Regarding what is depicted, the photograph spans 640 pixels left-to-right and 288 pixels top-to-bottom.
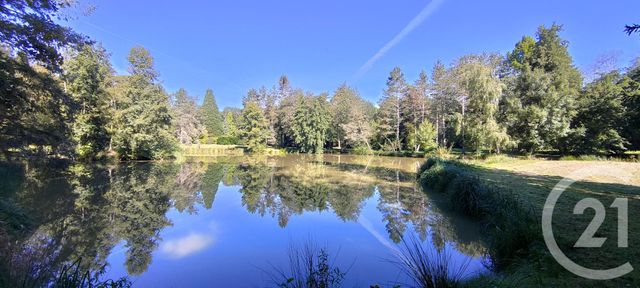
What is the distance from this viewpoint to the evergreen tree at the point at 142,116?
22.4 m

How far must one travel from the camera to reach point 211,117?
57.8 m

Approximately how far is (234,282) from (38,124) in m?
6.67

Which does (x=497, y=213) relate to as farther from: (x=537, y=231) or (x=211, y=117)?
(x=211, y=117)

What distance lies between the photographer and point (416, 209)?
930 cm

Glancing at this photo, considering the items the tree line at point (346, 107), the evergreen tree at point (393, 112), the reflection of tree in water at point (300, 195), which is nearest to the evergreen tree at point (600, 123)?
the tree line at point (346, 107)

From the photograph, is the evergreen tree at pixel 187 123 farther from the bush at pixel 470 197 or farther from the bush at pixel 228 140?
the bush at pixel 470 197

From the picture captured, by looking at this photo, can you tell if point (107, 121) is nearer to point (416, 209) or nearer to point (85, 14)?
point (85, 14)

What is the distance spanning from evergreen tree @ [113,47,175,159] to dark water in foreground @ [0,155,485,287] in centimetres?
884

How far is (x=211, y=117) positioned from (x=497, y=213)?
57.6 meters

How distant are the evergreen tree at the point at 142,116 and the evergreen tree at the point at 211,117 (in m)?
30.5

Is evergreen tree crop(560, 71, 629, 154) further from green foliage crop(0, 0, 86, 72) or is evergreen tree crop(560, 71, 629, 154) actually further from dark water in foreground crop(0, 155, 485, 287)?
green foliage crop(0, 0, 86, 72)

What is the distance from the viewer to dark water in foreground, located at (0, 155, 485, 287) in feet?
17.1

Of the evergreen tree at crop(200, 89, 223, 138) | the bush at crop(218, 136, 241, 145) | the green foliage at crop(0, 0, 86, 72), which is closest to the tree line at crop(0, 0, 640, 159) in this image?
the green foliage at crop(0, 0, 86, 72)

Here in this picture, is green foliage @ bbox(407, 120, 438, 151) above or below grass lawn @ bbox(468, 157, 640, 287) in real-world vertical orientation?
above
